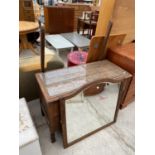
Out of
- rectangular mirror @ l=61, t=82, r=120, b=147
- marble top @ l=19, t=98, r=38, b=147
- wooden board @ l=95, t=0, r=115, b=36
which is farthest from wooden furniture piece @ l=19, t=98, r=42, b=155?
wooden board @ l=95, t=0, r=115, b=36

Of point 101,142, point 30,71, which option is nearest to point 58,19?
point 30,71

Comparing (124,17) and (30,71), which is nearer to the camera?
(30,71)

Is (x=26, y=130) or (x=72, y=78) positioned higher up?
(x=72, y=78)

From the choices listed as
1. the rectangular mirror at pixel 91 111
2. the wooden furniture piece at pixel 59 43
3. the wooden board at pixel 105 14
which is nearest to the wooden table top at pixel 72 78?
the rectangular mirror at pixel 91 111

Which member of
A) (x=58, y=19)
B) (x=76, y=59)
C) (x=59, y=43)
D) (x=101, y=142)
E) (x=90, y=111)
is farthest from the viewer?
(x=58, y=19)

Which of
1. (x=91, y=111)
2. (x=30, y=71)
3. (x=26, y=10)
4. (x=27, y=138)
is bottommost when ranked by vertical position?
(x=91, y=111)

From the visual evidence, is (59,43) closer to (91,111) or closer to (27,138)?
(91,111)

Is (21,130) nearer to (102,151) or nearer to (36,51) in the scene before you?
(102,151)

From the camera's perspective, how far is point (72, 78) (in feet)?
3.61

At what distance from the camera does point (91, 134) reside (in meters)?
1.36

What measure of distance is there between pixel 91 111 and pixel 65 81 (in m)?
0.66
